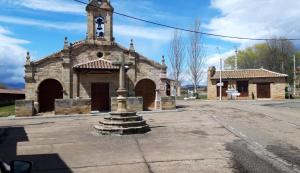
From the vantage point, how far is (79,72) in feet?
98.9

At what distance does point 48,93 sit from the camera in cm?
3023

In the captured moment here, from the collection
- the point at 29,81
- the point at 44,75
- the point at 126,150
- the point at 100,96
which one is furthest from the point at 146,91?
the point at 126,150

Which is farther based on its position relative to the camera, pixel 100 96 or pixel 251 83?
pixel 251 83

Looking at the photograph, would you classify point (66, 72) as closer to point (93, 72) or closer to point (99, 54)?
point (93, 72)

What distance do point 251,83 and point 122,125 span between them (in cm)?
3945

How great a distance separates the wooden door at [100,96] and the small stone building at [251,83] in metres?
25.2

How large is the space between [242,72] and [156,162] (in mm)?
45845

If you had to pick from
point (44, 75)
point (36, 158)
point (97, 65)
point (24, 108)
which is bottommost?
point (36, 158)

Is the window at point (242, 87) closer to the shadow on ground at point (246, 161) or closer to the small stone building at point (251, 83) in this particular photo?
the small stone building at point (251, 83)

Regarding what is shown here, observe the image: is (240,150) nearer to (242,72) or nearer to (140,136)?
(140,136)

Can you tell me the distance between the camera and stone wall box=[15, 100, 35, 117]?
26.2 m

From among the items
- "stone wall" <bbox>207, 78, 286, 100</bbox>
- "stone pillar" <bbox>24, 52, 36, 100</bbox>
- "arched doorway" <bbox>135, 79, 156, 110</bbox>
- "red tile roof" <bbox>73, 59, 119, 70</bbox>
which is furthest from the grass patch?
"stone wall" <bbox>207, 78, 286, 100</bbox>

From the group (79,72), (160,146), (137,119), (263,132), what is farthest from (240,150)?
(79,72)

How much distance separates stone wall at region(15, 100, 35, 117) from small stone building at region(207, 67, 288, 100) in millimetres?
31512
